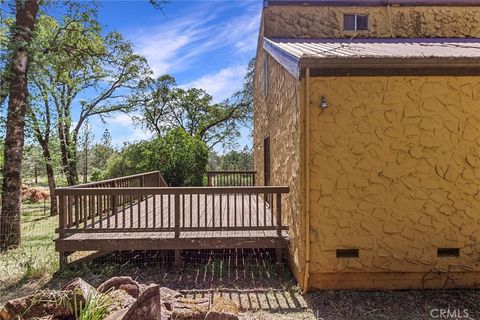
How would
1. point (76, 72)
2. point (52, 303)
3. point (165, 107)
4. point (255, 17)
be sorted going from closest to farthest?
point (52, 303)
point (255, 17)
point (76, 72)
point (165, 107)

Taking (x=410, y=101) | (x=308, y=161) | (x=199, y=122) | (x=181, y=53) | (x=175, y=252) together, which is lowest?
(x=175, y=252)

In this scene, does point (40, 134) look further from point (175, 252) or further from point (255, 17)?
point (175, 252)

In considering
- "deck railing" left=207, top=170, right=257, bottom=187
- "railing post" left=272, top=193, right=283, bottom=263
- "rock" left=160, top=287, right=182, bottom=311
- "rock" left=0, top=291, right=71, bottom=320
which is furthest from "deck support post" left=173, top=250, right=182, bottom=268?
"deck railing" left=207, top=170, right=257, bottom=187

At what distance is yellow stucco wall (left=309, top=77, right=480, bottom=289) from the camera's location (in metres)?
Result: 4.59

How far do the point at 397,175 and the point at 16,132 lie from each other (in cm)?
783

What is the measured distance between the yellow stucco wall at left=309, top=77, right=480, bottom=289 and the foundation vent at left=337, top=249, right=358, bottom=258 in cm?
7

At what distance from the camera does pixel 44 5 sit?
8867 millimetres

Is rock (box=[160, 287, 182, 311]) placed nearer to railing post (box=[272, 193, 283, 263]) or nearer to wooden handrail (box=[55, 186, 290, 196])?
wooden handrail (box=[55, 186, 290, 196])

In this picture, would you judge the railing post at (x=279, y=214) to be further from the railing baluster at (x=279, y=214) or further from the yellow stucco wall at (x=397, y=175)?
the yellow stucco wall at (x=397, y=175)

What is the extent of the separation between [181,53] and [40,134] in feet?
30.0

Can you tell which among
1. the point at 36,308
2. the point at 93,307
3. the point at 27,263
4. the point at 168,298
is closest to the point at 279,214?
the point at 168,298

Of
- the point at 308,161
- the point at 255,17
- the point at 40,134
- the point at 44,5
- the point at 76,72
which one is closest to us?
the point at 308,161

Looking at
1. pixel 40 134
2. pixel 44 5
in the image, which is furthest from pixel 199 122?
pixel 44 5

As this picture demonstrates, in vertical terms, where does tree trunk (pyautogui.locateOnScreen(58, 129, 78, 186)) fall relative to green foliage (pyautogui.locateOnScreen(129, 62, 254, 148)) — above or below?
below
